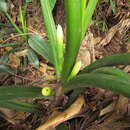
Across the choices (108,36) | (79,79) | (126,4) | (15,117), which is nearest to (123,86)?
(79,79)

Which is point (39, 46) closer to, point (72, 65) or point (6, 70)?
point (6, 70)

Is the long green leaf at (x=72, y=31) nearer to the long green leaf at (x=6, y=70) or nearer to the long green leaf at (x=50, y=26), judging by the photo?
the long green leaf at (x=50, y=26)

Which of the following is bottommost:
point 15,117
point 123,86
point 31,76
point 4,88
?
point 15,117

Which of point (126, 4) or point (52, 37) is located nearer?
point (52, 37)

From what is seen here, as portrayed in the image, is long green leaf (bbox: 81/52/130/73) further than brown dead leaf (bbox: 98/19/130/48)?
No

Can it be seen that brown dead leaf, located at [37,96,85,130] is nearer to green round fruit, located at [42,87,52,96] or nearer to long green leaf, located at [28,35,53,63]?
green round fruit, located at [42,87,52,96]

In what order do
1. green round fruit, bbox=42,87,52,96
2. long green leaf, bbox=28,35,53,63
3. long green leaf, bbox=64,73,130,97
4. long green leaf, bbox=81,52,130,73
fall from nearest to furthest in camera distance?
long green leaf, bbox=64,73,130,97 → long green leaf, bbox=81,52,130,73 → green round fruit, bbox=42,87,52,96 → long green leaf, bbox=28,35,53,63

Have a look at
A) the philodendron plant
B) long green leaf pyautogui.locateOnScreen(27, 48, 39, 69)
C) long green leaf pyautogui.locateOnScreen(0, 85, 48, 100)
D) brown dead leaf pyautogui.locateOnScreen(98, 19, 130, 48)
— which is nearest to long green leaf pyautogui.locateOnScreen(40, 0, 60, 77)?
the philodendron plant

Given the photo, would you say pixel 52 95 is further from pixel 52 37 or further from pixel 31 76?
pixel 31 76

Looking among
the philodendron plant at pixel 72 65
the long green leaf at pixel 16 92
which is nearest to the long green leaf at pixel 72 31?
the philodendron plant at pixel 72 65
